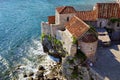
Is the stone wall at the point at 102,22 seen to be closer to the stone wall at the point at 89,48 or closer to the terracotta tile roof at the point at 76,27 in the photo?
the terracotta tile roof at the point at 76,27

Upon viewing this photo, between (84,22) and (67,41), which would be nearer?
(67,41)

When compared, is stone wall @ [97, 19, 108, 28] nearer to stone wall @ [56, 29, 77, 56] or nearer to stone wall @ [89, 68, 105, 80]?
stone wall @ [56, 29, 77, 56]

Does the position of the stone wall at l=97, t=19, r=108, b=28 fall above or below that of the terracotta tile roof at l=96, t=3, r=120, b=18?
below

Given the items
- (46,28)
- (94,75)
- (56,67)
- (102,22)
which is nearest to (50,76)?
(56,67)

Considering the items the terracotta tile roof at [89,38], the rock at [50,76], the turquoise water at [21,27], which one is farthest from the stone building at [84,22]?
the turquoise water at [21,27]

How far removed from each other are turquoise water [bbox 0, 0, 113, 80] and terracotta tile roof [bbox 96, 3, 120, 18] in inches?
741

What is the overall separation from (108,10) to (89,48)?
17.5 m

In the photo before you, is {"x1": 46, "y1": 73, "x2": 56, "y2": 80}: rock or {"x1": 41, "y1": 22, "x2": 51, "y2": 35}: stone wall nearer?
{"x1": 46, "y1": 73, "x2": 56, "y2": 80}: rock

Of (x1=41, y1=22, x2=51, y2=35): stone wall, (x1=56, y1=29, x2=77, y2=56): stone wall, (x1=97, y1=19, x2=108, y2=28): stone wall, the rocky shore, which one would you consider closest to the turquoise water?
the rocky shore

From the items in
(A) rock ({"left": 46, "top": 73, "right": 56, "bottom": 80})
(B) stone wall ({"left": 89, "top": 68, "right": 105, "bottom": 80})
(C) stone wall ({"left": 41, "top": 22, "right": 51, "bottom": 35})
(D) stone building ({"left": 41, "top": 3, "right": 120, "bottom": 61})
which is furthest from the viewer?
(C) stone wall ({"left": 41, "top": 22, "right": 51, "bottom": 35})

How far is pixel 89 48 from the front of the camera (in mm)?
60156

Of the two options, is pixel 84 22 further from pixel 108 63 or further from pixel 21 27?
pixel 21 27

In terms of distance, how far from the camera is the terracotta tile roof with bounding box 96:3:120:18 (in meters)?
73.2

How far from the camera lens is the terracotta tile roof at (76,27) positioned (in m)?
61.2
